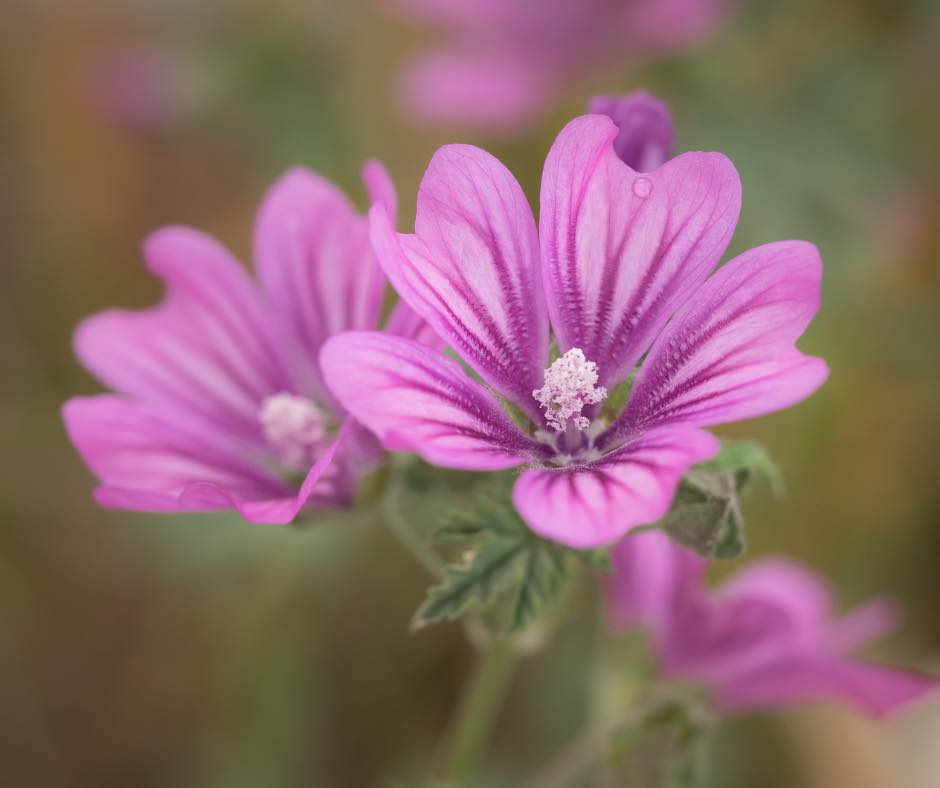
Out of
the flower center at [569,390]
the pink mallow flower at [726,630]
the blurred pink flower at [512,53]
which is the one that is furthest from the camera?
the blurred pink flower at [512,53]

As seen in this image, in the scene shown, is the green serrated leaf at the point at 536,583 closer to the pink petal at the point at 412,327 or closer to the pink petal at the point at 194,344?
the pink petal at the point at 412,327

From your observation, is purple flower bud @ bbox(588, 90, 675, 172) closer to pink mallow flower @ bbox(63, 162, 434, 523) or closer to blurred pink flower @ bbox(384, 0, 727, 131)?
pink mallow flower @ bbox(63, 162, 434, 523)

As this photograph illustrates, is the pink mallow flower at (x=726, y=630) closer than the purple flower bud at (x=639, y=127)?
No

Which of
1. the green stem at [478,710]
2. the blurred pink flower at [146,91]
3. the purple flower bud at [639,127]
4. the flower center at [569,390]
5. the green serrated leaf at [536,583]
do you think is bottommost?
the green stem at [478,710]

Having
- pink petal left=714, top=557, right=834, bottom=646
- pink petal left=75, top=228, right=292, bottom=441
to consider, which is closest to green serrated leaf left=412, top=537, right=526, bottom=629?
pink petal left=75, top=228, right=292, bottom=441

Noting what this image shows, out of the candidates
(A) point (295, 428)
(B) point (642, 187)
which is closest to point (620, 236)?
(B) point (642, 187)

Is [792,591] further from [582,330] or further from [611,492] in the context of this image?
[611,492]

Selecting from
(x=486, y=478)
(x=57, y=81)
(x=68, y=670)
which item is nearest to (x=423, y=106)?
(x=57, y=81)

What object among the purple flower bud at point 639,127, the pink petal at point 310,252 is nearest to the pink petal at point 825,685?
the purple flower bud at point 639,127
